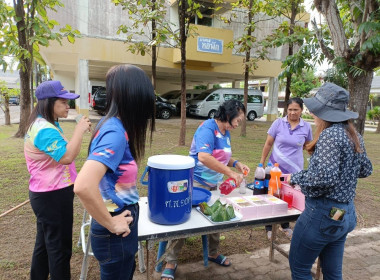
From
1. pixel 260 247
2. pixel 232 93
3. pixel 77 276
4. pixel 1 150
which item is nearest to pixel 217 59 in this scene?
pixel 232 93

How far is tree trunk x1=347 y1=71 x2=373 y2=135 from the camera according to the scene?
358 centimetres

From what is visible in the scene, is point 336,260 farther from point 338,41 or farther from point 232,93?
point 232,93

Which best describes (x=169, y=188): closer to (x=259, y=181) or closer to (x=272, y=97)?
(x=259, y=181)

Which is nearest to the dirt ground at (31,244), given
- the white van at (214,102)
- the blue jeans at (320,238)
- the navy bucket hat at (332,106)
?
the blue jeans at (320,238)

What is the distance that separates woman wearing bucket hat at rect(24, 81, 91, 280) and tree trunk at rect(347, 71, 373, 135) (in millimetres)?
3386

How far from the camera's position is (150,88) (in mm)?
1293

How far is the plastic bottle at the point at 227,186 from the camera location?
2.28 meters

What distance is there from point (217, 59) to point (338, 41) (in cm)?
983

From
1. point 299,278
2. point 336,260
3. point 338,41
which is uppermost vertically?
point 338,41

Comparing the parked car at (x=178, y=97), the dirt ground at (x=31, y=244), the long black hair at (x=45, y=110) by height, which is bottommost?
the dirt ground at (x=31, y=244)

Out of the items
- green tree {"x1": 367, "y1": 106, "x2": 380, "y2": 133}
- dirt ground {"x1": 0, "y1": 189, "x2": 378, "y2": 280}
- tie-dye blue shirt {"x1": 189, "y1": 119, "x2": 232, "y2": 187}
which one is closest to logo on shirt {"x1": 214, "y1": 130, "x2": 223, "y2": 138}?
tie-dye blue shirt {"x1": 189, "y1": 119, "x2": 232, "y2": 187}

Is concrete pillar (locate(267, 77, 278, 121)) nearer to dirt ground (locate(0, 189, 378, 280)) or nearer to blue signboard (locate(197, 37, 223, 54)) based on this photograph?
blue signboard (locate(197, 37, 223, 54))

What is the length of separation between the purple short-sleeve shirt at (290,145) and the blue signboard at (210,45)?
10274 mm

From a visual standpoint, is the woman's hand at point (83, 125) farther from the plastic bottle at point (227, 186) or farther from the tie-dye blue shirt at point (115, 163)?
the plastic bottle at point (227, 186)
